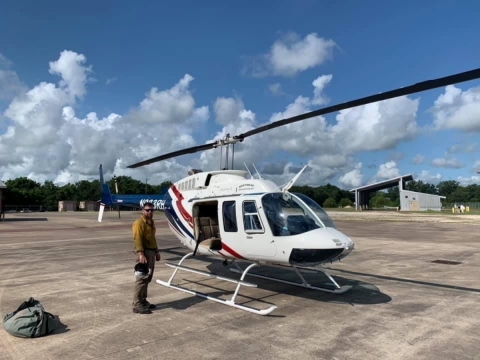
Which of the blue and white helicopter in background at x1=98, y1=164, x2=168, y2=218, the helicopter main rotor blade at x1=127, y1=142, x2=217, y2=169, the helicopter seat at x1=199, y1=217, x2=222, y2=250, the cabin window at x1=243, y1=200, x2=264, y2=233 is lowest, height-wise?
the helicopter seat at x1=199, y1=217, x2=222, y2=250

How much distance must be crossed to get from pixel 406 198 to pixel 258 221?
74971 mm

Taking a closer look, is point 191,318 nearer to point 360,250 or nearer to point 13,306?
point 13,306

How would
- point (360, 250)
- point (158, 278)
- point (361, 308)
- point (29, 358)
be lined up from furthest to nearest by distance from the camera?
1. point (360, 250)
2. point (158, 278)
3. point (361, 308)
4. point (29, 358)

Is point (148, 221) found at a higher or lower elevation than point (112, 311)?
higher

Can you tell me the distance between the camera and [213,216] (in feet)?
32.5

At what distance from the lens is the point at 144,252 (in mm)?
6809

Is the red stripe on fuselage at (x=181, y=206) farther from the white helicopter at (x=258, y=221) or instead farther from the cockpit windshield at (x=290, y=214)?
the cockpit windshield at (x=290, y=214)

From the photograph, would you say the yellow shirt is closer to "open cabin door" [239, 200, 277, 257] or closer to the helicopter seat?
"open cabin door" [239, 200, 277, 257]

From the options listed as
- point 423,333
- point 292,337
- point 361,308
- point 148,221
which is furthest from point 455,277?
point 148,221

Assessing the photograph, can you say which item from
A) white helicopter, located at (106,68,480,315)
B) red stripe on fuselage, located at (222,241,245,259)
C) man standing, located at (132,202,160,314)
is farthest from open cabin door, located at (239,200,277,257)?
man standing, located at (132,202,160,314)

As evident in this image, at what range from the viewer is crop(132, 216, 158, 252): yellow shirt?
674 cm

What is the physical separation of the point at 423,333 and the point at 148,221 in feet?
16.2

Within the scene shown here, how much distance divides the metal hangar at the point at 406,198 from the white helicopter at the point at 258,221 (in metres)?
72.5

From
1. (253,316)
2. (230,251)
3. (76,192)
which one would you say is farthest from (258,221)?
(76,192)
